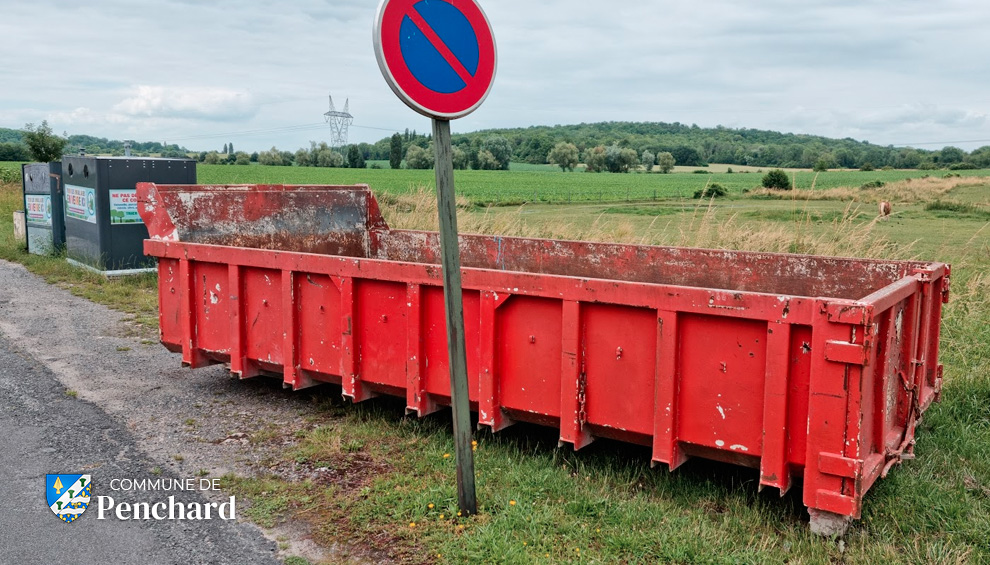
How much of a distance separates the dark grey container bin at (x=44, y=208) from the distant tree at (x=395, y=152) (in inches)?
1858

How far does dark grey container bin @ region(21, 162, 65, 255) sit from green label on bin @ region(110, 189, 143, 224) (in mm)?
2451

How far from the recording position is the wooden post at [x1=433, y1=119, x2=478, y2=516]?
12.4 feet

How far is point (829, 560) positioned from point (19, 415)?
543 centimetres

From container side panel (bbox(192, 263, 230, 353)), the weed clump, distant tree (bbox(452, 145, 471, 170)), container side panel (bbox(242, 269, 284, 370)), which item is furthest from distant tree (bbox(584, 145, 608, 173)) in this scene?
container side panel (bbox(242, 269, 284, 370))

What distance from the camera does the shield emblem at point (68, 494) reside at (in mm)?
4254

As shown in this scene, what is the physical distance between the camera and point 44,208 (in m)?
14.8

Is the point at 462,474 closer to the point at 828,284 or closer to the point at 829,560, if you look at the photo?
the point at 829,560

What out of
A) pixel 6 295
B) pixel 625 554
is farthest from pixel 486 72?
pixel 6 295

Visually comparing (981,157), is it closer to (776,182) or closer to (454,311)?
(776,182)

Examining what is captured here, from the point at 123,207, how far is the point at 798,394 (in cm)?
1135

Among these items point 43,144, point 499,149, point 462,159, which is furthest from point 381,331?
point 499,149

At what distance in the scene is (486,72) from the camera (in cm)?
388

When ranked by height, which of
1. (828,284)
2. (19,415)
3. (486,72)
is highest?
(486,72)

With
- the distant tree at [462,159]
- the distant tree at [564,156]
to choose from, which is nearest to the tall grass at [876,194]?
the distant tree at [462,159]
